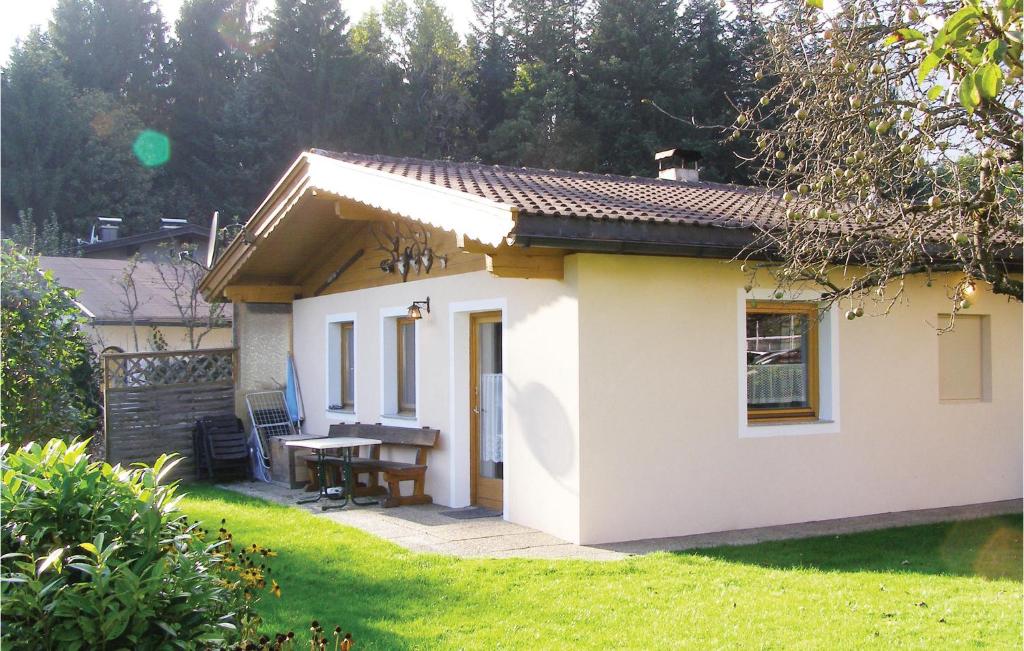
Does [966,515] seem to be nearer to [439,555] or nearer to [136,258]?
[439,555]

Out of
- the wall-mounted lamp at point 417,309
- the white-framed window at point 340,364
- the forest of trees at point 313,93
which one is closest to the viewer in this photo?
the wall-mounted lamp at point 417,309

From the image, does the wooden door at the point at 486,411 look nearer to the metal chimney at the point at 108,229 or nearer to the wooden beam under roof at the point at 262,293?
the wooden beam under roof at the point at 262,293

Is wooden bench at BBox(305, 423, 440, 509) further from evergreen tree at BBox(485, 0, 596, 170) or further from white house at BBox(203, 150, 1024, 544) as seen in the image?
evergreen tree at BBox(485, 0, 596, 170)

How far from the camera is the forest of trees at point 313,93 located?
29141 mm

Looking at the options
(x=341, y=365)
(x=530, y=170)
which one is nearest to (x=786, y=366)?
(x=530, y=170)

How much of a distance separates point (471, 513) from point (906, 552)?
13.4 feet

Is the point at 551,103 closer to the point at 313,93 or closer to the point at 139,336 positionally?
the point at 313,93

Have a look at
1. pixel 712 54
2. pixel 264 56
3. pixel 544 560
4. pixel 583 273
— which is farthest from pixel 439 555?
pixel 264 56

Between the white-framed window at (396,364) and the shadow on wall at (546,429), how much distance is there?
2.62 m

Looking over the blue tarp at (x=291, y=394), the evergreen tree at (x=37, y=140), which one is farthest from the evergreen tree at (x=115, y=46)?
the blue tarp at (x=291, y=394)

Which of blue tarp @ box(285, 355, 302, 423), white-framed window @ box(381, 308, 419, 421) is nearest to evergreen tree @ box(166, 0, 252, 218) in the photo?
blue tarp @ box(285, 355, 302, 423)

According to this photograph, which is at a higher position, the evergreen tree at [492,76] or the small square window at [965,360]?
the evergreen tree at [492,76]

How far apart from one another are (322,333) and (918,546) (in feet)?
26.9

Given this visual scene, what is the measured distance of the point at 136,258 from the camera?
19859mm
